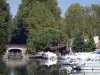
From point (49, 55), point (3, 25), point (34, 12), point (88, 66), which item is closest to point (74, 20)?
point (34, 12)

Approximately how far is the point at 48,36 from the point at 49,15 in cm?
751

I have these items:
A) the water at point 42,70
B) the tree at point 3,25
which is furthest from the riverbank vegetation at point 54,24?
the tree at point 3,25

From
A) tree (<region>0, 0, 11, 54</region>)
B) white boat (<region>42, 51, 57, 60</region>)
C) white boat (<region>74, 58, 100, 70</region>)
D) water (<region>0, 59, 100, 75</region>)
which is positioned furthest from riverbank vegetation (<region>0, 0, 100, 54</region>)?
tree (<region>0, 0, 11, 54</region>)

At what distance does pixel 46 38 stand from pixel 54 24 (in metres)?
6.44

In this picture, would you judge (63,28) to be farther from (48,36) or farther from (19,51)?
(19,51)

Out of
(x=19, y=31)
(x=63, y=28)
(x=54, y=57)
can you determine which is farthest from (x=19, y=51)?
(x=54, y=57)

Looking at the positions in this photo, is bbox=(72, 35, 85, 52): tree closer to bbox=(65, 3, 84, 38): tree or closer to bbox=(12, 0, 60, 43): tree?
bbox=(12, 0, 60, 43): tree

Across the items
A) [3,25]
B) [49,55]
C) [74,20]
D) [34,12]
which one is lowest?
[49,55]

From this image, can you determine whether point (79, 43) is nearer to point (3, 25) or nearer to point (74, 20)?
point (74, 20)

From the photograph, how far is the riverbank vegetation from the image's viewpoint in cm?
7812

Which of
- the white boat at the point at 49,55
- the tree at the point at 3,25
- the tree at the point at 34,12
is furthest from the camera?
the tree at the point at 34,12

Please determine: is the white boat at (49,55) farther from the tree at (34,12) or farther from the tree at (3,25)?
the tree at (3,25)

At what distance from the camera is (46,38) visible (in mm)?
78062

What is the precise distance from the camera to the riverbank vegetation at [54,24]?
256 feet
